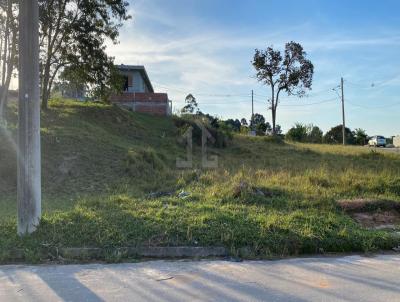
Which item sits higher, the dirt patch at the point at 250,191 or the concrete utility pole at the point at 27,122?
the concrete utility pole at the point at 27,122

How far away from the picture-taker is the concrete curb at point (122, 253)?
6.31m

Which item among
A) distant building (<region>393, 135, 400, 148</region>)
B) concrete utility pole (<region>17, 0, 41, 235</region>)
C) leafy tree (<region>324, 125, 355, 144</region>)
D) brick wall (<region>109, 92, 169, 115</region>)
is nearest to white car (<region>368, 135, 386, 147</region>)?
leafy tree (<region>324, 125, 355, 144</region>)

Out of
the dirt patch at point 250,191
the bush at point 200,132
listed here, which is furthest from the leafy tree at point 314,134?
the dirt patch at point 250,191

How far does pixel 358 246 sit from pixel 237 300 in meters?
2.97

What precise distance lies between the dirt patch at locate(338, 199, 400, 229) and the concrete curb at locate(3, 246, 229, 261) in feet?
11.5

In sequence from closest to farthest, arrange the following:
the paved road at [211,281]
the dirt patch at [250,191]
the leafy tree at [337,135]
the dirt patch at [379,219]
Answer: the paved road at [211,281] → the dirt patch at [379,219] → the dirt patch at [250,191] → the leafy tree at [337,135]

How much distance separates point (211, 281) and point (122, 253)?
1617 mm

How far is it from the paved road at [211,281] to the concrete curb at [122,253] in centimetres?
31

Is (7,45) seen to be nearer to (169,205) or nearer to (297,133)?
(169,205)

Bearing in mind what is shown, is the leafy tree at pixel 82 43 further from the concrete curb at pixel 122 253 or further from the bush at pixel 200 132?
the concrete curb at pixel 122 253

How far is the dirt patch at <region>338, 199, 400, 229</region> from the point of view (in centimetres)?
859

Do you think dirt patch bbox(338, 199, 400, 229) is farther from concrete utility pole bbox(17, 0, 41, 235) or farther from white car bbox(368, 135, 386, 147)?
white car bbox(368, 135, 386, 147)

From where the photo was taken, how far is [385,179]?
1185 cm

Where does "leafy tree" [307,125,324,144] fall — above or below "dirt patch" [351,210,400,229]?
above
